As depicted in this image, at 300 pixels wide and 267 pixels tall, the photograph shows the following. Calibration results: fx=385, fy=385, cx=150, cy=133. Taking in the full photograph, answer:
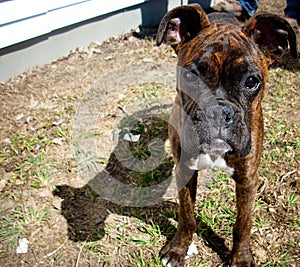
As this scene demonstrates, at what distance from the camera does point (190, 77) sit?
263cm

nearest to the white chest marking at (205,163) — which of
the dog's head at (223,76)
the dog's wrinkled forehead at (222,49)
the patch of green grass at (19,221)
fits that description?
the dog's head at (223,76)

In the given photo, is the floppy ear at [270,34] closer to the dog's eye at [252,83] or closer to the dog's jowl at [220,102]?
the dog's jowl at [220,102]

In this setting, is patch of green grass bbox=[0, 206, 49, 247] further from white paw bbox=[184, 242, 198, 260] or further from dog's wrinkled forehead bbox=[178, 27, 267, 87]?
dog's wrinkled forehead bbox=[178, 27, 267, 87]

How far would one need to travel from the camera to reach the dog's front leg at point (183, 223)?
2.97 metres

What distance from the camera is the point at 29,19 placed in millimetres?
5430

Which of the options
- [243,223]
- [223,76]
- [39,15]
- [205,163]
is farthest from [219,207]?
[39,15]

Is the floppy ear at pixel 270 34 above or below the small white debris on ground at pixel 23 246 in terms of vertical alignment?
above

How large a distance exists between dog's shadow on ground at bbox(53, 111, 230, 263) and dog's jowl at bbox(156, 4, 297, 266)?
0.30 m

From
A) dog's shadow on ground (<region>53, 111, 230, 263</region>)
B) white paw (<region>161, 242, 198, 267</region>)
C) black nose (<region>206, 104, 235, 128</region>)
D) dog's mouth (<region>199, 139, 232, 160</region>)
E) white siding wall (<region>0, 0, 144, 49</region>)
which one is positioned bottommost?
dog's shadow on ground (<region>53, 111, 230, 263</region>)

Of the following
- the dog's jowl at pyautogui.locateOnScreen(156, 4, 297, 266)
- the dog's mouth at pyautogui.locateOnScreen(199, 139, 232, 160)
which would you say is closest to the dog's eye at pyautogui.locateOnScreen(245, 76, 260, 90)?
the dog's jowl at pyautogui.locateOnScreen(156, 4, 297, 266)

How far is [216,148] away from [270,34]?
3.37ft

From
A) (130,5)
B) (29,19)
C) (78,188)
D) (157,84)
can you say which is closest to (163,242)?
(78,188)

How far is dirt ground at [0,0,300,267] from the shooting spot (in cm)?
334

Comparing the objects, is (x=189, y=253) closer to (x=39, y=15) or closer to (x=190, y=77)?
(x=190, y=77)
